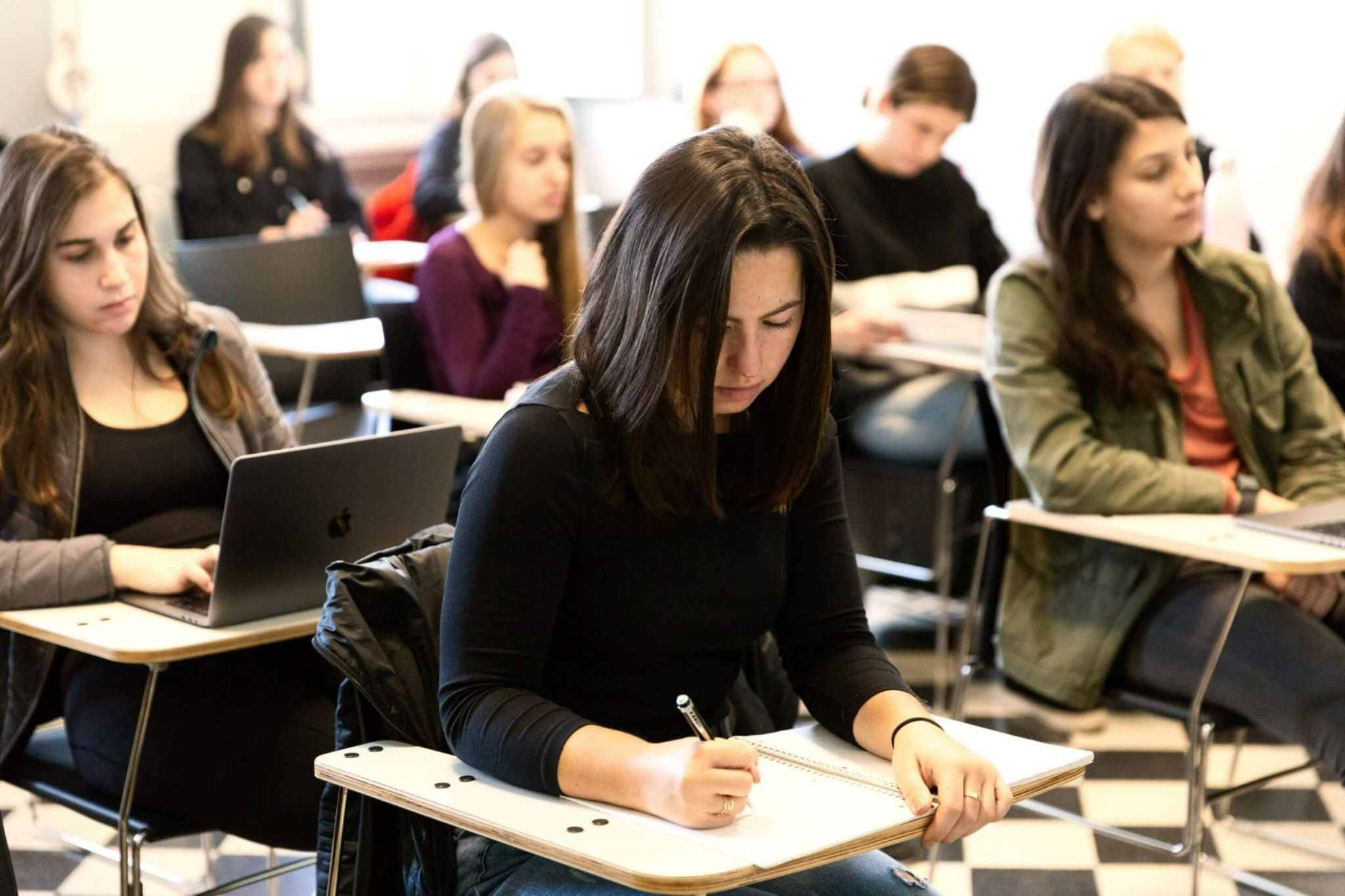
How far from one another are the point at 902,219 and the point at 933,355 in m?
0.75

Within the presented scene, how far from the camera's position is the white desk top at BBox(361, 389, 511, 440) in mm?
2961

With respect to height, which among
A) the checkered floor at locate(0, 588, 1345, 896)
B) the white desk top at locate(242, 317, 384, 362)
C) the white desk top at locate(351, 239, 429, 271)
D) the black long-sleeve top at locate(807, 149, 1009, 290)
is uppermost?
the black long-sleeve top at locate(807, 149, 1009, 290)

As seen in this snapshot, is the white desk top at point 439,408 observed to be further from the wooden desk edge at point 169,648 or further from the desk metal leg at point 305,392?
the wooden desk edge at point 169,648

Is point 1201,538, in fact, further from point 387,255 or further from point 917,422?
point 387,255

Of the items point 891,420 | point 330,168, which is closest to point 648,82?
point 330,168

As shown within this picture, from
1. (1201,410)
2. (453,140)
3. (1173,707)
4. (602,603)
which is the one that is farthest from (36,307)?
(453,140)

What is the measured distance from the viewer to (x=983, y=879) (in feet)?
8.80

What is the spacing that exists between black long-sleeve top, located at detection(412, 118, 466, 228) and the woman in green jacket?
2.70 meters

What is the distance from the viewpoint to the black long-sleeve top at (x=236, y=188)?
4.91 m

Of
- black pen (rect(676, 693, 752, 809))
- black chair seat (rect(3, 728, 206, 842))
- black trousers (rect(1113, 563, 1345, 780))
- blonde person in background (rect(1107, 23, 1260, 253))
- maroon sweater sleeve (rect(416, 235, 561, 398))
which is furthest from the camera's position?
blonde person in background (rect(1107, 23, 1260, 253))

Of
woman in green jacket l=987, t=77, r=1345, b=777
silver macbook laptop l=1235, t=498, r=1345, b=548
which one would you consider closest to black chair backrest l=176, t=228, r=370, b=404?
woman in green jacket l=987, t=77, r=1345, b=777

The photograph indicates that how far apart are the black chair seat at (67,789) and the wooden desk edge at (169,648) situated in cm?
18

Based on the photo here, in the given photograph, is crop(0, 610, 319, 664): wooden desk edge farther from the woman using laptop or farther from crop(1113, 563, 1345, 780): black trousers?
crop(1113, 563, 1345, 780): black trousers

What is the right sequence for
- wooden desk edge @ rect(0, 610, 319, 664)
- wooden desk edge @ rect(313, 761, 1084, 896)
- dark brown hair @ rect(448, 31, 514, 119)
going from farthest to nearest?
dark brown hair @ rect(448, 31, 514, 119), wooden desk edge @ rect(0, 610, 319, 664), wooden desk edge @ rect(313, 761, 1084, 896)
